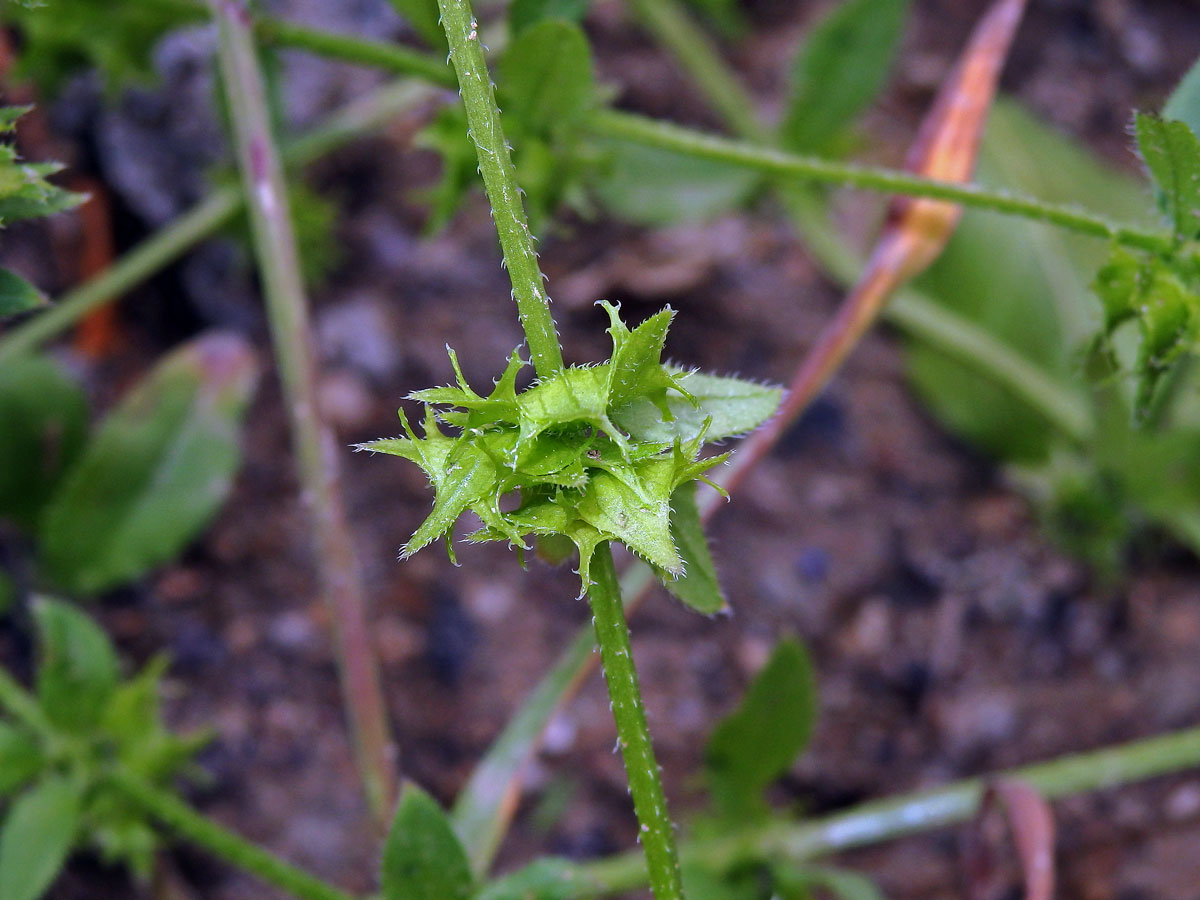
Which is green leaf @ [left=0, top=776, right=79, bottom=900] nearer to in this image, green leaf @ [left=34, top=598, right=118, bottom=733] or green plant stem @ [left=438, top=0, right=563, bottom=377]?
green leaf @ [left=34, top=598, right=118, bottom=733]

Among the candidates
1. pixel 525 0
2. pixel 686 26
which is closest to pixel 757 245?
pixel 686 26

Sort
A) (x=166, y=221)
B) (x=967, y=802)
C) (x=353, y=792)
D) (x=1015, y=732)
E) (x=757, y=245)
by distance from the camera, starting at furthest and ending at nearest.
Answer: (x=757, y=245)
(x=166, y=221)
(x=1015, y=732)
(x=353, y=792)
(x=967, y=802)

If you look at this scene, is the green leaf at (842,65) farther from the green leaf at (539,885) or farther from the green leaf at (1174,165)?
the green leaf at (539,885)

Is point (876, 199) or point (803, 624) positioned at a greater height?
point (876, 199)

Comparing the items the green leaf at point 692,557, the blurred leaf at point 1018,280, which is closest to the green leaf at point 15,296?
the green leaf at point 692,557

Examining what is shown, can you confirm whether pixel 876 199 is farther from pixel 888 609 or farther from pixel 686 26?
pixel 888 609

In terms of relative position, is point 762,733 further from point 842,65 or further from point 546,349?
point 842,65

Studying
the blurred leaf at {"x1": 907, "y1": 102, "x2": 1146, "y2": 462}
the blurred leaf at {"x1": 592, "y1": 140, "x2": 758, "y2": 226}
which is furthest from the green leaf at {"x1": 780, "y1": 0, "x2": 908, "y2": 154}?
the blurred leaf at {"x1": 907, "y1": 102, "x2": 1146, "y2": 462}
